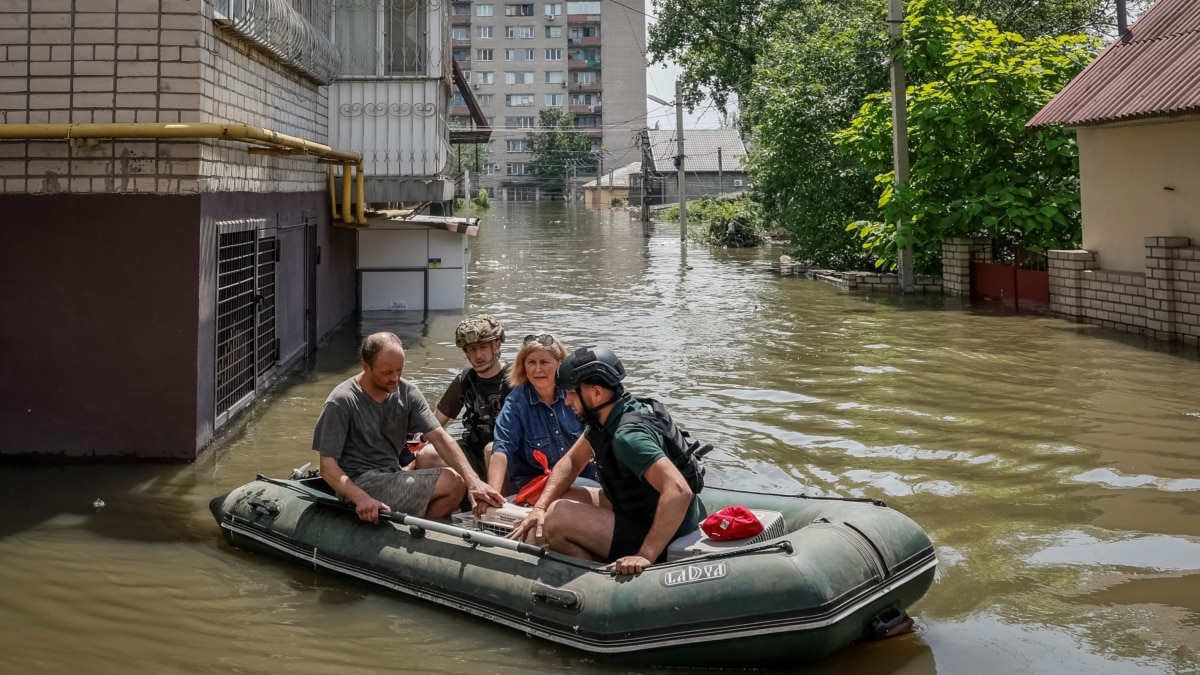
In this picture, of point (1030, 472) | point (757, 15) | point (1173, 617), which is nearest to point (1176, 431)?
point (1030, 472)

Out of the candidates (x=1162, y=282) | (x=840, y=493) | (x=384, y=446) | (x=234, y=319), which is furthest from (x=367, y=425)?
(x=1162, y=282)

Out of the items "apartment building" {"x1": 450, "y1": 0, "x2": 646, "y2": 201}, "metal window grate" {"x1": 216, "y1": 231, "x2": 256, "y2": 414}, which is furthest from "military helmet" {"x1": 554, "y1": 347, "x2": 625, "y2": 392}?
"apartment building" {"x1": 450, "y1": 0, "x2": 646, "y2": 201}

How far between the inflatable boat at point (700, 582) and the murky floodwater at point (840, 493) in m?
0.16

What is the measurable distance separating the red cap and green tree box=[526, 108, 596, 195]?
302 ft

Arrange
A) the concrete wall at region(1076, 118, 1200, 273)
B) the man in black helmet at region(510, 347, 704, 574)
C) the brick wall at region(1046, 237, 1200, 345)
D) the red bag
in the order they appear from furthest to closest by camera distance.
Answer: the concrete wall at region(1076, 118, 1200, 273), the brick wall at region(1046, 237, 1200, 345), the red bag, the man in black helmet at region(510, 347, 704, 574)

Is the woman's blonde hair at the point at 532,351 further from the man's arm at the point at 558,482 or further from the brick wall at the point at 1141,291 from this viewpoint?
the brick wall at the point at 1141,291

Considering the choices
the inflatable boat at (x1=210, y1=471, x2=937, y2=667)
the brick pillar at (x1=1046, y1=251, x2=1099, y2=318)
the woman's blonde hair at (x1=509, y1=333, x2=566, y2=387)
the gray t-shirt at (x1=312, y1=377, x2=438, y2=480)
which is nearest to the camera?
the inflatable boat at (x1=210, y1=471, x2=937, y2=667)

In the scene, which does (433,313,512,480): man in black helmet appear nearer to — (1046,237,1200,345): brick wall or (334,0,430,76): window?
(334,0,430,76): window

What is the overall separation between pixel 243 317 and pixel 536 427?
521 centimetres

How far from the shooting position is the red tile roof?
594 inches

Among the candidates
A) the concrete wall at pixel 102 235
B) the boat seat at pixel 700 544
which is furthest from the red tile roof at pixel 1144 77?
the concrete wall at pixel 102 235

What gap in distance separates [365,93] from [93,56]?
8407 mm

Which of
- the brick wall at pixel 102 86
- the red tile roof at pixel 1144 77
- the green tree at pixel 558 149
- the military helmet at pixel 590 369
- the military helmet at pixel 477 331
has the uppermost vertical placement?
the green tree at pixel 558 149

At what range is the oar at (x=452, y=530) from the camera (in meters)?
5.99
